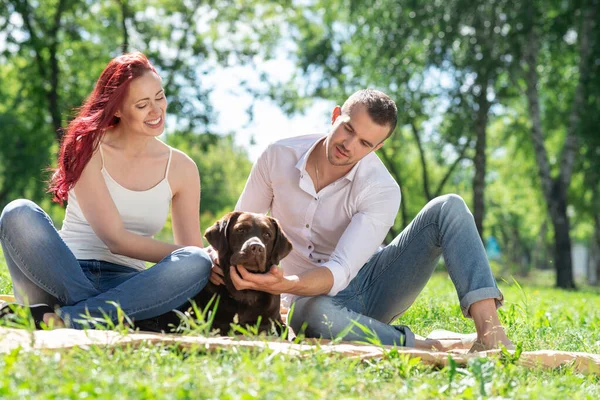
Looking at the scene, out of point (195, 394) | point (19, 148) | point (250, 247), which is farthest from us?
point (19, 148)

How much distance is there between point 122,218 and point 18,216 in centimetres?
77

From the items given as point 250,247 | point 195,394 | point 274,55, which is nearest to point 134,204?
point 250,247

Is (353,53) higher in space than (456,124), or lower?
higher

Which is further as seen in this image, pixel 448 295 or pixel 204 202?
pixel 204 202

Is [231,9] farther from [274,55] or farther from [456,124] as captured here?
[456,124]

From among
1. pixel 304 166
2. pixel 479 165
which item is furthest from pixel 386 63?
pixel 304 166

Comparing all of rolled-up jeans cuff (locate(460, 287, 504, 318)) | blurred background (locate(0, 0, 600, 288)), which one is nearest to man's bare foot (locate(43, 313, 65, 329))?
rolled-up jeans cuff (locate(460, 287, 504, 318))

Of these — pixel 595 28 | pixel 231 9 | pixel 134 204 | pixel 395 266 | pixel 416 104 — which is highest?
pixel 231 9

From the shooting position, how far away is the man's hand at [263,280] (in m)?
4.33

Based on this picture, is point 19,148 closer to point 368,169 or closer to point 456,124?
point 456,124

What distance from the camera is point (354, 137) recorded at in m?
4.77

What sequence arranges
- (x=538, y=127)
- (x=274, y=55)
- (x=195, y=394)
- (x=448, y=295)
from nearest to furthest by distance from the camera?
(x=195, y=394), (x=448, y=295), (x=538, y=127), (x=274, y=55)

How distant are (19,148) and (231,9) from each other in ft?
54.7

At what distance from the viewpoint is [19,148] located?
34.8m
